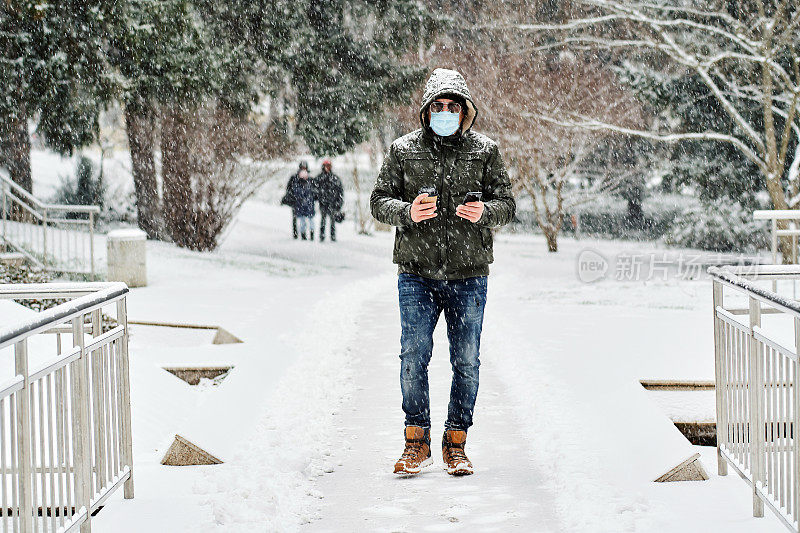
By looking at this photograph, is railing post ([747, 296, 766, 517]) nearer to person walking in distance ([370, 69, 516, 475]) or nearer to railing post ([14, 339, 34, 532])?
person walking in distance ([370, 69, 516, 475])

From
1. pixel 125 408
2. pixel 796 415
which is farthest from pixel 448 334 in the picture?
pixel 796 415

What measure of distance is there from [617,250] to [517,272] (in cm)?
747

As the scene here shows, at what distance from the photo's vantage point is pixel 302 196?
23203 millimetres

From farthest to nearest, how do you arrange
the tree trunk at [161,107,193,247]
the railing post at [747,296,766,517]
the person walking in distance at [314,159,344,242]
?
the person walking in distance at [314,159,344,242]
the tree trunk at [161,107,193,247]
the railing post at [747,296,766,517]

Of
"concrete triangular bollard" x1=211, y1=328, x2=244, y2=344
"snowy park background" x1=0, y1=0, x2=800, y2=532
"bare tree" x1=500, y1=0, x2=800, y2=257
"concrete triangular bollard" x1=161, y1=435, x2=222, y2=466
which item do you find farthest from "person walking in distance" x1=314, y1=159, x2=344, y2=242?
"concrete triangular bollard" x1=161, y1=435, x2=222, y2=466

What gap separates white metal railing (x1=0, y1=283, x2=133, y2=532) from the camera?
3.27m

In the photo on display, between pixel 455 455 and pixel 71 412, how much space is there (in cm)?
197

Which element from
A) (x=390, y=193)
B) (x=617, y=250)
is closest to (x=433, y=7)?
(x=617, y=250)

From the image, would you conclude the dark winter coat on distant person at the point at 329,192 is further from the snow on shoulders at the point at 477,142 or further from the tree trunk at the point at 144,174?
the snow on shoulders at the point at 477,142

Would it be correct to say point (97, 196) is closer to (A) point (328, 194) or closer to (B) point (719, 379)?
(A) point (328, 194)

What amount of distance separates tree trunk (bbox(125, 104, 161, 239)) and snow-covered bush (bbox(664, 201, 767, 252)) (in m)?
12.1

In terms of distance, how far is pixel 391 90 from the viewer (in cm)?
1984

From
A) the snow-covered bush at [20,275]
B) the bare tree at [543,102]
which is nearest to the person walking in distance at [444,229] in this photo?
the snow-covered bush at [20,275]

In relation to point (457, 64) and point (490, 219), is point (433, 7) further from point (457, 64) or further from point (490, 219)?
point (490, 219)
